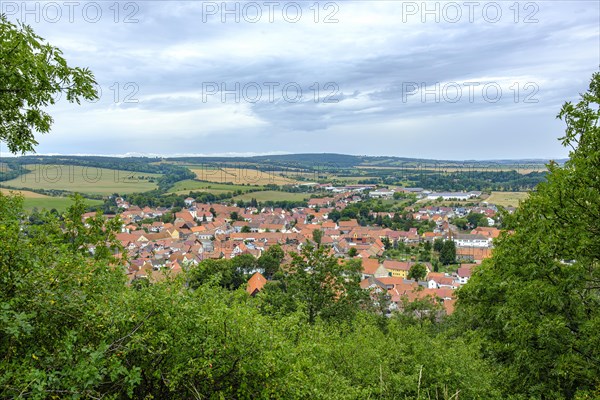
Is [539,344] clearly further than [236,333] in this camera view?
Yes

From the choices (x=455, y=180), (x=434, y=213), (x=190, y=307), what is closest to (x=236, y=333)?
(x=190, y=307)

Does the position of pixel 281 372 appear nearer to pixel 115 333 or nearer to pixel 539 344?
pixel 115 333

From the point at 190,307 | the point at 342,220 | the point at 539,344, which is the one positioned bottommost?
the point at 342,220

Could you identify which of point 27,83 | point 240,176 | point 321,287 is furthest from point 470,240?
point 240,176

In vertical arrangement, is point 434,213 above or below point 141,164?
below

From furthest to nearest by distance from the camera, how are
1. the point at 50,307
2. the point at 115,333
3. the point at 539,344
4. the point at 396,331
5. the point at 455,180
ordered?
the point at 455,180
the point at 396,331
the point at 539,344
the point at 115,333
the point at 50,307

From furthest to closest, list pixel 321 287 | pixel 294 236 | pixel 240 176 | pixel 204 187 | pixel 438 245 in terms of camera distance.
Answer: pixel 240 176
pixel 204 187
pixel 294 236
pixel 438 245
pixel 321 287

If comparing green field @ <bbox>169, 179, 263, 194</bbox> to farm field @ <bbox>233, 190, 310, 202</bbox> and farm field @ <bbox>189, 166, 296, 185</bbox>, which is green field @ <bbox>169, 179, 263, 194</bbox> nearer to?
farm field @ <bbox>189, 166, 296, 185</bbox>

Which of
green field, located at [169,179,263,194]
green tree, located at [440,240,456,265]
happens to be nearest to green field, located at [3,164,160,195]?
green field, located at [169,179,263,194]

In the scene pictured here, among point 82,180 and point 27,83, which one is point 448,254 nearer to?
point 27,83
